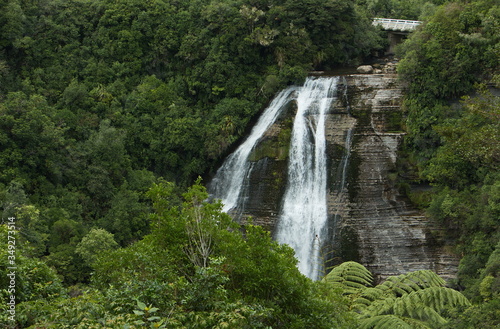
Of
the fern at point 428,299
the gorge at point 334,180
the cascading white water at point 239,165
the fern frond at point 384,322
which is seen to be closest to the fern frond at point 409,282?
the fern at point 428,299

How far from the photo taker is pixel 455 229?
68.4 ft

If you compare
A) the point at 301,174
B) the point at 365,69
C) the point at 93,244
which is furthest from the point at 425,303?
the point at 365,69

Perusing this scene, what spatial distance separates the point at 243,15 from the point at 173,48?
4.61 m

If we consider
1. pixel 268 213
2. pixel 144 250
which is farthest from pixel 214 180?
pixel 144 250

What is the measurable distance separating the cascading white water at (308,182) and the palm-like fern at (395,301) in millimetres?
6263

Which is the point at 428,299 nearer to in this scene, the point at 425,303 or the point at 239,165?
the point at 425,303

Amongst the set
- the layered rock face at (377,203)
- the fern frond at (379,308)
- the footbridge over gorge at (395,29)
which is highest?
the footbridge over gorge at (395,29)

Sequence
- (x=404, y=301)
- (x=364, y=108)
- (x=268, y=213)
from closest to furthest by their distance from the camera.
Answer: (x=404, y=301) < (x=268, y=213) < (x=364, y=108)

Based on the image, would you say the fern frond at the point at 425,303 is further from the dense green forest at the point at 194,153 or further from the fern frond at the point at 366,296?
the fern frond at the point at 366,296

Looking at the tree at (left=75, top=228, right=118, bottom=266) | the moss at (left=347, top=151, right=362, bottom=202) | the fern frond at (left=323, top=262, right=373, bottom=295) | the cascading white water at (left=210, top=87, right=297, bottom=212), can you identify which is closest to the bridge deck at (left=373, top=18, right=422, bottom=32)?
the cascading white water at (left=210, top=87, right=297, bottom=212)

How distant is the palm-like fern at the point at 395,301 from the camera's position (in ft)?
36.8

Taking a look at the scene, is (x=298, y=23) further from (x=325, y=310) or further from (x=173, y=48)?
(x=325, y=310)

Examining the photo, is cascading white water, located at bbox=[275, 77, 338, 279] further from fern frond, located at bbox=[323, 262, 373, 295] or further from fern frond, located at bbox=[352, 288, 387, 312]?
fern frond, located at bbox=[352, 288, 387, 312]

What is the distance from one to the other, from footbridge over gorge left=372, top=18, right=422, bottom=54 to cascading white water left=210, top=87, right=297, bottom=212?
9.20 meters
